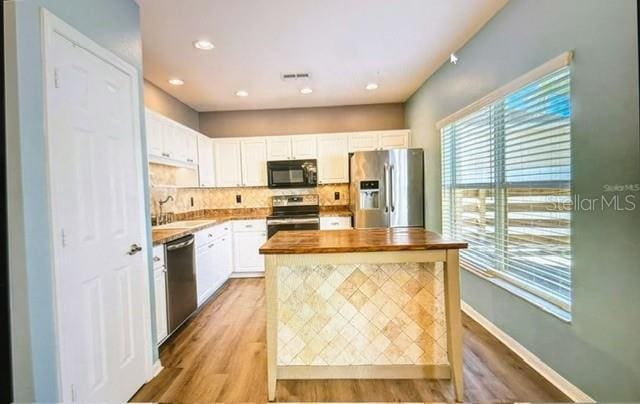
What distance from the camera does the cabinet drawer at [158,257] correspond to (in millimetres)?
2384

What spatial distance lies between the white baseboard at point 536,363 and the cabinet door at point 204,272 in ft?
9.27

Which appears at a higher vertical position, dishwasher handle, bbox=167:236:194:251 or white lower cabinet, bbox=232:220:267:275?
dishwasher handle, bbox=167:236:194:251

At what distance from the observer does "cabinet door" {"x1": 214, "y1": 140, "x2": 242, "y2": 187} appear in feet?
15.5

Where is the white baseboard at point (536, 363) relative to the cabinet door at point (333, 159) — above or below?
below

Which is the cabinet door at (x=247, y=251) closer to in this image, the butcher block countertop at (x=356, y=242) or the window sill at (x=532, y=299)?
the butcher block countertop at (x=356, y=242)

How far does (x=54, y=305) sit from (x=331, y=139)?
385 centimetres

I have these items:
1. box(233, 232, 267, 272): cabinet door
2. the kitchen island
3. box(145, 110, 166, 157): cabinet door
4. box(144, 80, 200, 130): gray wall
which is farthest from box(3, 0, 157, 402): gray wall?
box(233, 232, 267, 272): cabinet door

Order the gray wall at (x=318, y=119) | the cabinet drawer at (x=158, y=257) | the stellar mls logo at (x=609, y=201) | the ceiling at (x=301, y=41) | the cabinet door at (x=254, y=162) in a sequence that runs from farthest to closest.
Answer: the gray wall at (x=318, y=119) → the cabinet door at (x=254, y=162) → the cabinet drawer at (x=158, y=257) → the ceiling at (x=301, y=41) → the stellar mls logo at (x=609, y=201)

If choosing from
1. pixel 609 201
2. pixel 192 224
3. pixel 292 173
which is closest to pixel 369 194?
pixel 292 173

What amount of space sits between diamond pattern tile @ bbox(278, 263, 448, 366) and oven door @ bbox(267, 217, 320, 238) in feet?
7.68

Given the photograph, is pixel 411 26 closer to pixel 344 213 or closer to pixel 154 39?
pixel 154 39

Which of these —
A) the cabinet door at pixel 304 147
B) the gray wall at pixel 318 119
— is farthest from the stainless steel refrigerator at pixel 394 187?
the gray wall at pixel 318 119

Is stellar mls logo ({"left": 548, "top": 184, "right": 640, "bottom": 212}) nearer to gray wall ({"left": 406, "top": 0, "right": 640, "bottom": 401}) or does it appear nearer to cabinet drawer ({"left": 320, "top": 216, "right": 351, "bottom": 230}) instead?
gray wall ({"left": 406, "top": 0, "right": 640, "bottom": 401})

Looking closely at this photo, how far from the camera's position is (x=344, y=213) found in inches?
176
